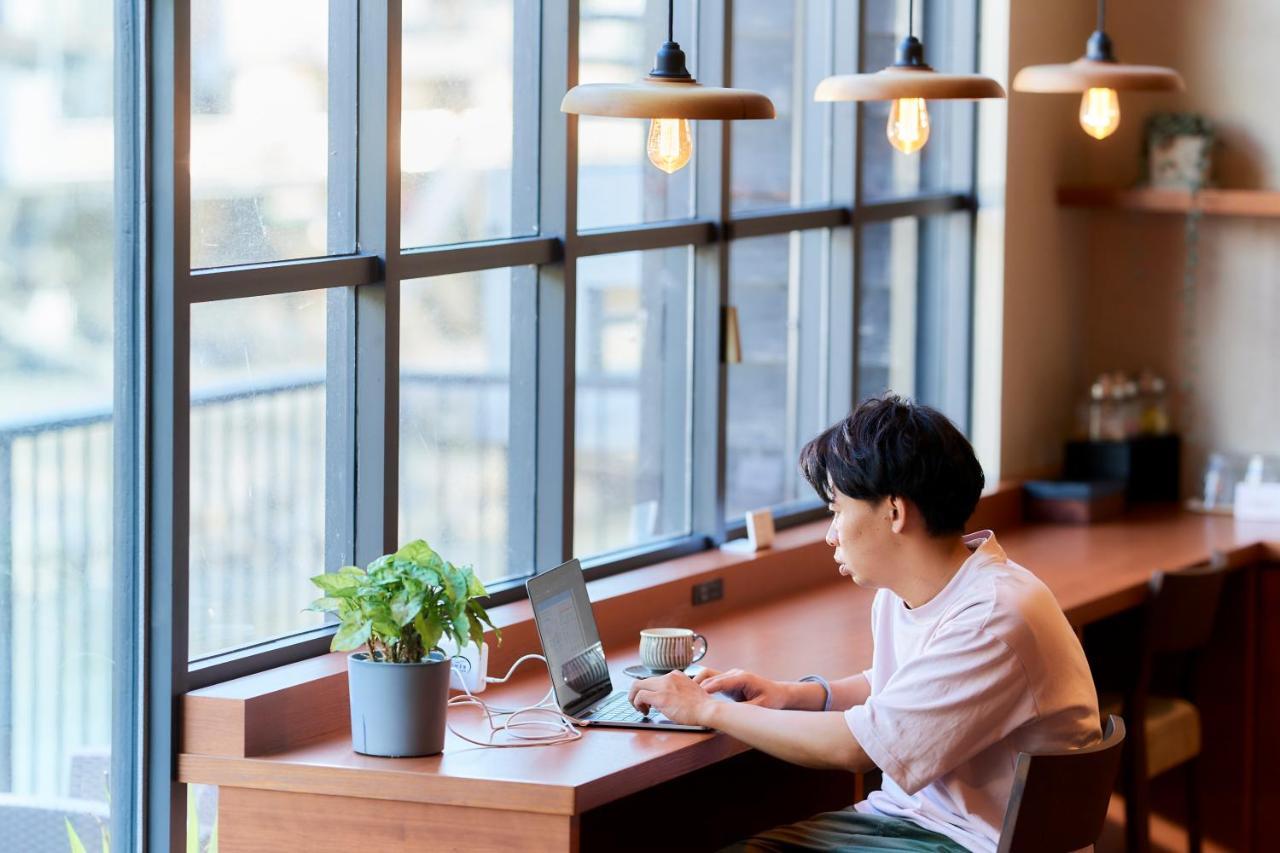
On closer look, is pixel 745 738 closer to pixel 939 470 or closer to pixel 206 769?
pixel 939 470

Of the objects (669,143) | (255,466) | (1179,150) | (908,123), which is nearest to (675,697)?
(255,466)

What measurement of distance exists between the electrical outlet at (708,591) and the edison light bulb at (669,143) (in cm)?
109

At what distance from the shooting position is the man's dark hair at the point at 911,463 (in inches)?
101

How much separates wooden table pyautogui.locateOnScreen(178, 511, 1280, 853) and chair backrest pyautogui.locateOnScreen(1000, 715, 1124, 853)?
21.1 inches

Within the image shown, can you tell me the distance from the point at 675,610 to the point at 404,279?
94cm

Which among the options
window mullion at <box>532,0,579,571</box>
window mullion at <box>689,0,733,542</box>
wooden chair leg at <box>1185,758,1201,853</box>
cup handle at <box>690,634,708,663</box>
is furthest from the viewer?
wooden chair leg at <box>1185,758,1201,853</box>

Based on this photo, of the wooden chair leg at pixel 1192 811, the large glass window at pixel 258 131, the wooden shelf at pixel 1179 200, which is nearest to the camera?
the large glass window at pixel 258 131

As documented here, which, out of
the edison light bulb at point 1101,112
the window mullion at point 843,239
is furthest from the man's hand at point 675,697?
the edison light bulb at point 1101,112

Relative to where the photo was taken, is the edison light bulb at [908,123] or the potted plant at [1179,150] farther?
the potted plant at [1179,150]

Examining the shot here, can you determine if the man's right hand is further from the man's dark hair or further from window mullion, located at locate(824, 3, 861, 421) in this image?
window mullion, located at locate(824, 3, 861, 421)

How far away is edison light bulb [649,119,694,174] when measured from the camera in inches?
115

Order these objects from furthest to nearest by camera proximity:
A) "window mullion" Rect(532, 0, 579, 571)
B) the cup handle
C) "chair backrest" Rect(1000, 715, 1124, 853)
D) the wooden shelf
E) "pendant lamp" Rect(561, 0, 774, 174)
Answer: the wooden shelf → "window mullion" Rect(532, 0, 579, 571) → the cup handle → "pendant lamp" Rect(561, 0, 774, 174) → "chair backrest" Rect(1000, 715, 1124, 853)

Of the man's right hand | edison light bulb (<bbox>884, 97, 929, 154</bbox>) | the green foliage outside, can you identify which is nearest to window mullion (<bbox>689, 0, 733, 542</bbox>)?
edison light bulb (<bbox>884, 97, 929, 154</bbox>)

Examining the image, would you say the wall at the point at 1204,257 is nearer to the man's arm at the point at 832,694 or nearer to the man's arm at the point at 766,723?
the man's arm at the point at 832,694
